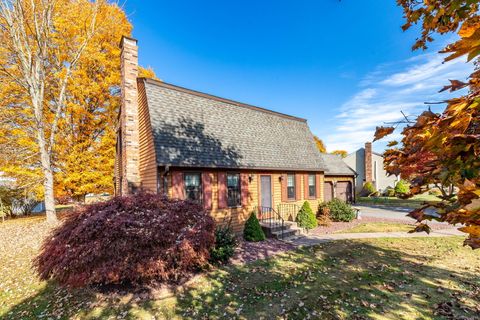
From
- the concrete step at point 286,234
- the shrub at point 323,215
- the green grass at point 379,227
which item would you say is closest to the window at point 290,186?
the shrub at point 323,215

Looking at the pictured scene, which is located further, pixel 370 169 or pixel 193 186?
pixel 370 169

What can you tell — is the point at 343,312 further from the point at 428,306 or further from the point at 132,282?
the point at 132,282

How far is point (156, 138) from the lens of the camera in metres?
9.67

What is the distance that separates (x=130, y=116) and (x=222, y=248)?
7.43 meters

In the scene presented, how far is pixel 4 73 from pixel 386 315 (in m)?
20.7

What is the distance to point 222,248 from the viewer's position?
7578 mm

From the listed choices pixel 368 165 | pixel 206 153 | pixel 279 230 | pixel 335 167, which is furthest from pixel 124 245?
pixel 368 165

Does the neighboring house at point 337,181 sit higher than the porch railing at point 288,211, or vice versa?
the neighboring house at point 337,181

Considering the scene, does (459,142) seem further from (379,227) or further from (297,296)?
(379,227)

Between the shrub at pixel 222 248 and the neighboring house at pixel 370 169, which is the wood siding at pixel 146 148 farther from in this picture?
the neighboring house at pixel 370 169

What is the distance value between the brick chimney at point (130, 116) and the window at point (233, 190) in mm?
4182

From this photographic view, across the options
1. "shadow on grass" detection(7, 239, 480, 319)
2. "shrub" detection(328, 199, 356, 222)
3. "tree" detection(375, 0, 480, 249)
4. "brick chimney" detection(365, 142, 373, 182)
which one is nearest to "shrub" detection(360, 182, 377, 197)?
"brick chimney" detection(365, 142, 373, 182)

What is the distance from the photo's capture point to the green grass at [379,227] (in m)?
12.1

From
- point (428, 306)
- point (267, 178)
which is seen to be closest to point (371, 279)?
point (428, 306)
